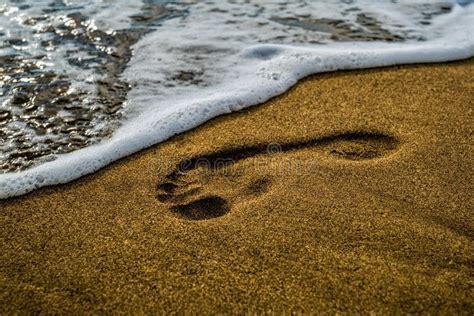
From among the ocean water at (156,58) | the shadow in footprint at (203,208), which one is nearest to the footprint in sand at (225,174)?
the shadow in footprint at (203,208)

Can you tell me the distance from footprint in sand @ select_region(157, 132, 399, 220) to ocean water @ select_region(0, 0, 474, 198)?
35cm

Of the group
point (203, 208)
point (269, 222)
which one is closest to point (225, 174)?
point (203, 208)

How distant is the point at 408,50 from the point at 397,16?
79 centimetres

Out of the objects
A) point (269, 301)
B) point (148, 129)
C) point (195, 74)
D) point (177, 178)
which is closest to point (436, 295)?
point (269, 301)

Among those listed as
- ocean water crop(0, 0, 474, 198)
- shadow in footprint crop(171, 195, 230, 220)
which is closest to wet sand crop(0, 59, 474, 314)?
shadow in footprint crop(171, 195, 230, 220)

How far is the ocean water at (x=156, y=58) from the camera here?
261 cm

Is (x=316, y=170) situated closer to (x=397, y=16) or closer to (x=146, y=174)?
(x=146, y=174)

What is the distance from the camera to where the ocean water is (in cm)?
261

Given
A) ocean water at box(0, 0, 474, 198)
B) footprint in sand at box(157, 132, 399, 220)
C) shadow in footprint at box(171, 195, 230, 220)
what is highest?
ocean water at box(0, 0, 474, 198)

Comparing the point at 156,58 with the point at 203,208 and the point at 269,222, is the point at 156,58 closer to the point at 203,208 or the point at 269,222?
the point at 203,208

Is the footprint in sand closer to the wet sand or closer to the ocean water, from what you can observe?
the wet sand

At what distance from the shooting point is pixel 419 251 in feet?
6.16

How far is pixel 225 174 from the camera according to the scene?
236 centimetres

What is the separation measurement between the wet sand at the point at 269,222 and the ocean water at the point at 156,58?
0.19m
